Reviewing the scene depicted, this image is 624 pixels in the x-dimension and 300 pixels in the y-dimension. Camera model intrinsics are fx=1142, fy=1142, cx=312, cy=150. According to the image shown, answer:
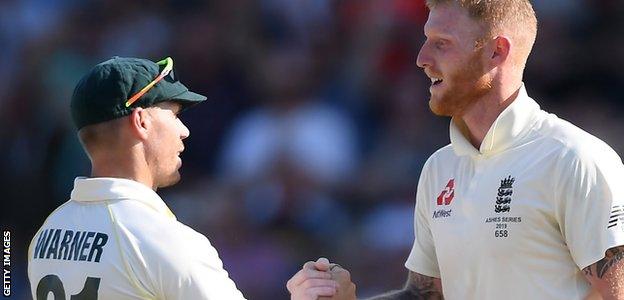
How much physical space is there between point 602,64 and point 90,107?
3.40 metres

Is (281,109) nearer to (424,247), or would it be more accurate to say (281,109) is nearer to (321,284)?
(424,247)

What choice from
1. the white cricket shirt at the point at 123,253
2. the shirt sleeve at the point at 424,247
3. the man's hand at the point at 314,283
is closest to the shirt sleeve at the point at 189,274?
the white cricket shirt at the point at 123,253

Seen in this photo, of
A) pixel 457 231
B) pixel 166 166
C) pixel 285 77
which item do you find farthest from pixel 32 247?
pixel 285 77

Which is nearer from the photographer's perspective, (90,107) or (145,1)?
(90,107)

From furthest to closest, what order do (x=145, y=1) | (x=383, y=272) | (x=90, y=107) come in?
(x=145, y=1), (x=383, y=272), (x=90, y=107)

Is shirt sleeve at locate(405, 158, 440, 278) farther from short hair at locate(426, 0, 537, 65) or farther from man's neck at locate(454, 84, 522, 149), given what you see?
short hair at locate(426, 0, 537, 65)

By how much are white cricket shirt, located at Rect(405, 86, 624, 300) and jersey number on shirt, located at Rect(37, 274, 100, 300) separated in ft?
3.30

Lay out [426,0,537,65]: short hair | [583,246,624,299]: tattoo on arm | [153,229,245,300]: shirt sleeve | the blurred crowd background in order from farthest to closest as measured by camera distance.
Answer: the blurred crowd background, [426,0,537,65]: short hair, [583,246,624,299]: tattoo on arm, [153,229,245,300]: shirt sleeve

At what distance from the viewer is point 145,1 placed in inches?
251

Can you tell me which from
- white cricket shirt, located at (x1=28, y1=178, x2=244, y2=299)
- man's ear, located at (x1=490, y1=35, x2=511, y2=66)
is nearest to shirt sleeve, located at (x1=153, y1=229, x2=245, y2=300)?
white cricket shirt, located at (x1=28, y1=178, x2=244, y2=299)

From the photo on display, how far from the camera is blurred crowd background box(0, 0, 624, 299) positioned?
563cm

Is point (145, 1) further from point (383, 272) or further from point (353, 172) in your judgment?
point (383, 272)

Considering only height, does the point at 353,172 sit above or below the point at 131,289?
below

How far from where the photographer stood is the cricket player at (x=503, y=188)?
2826 mm
